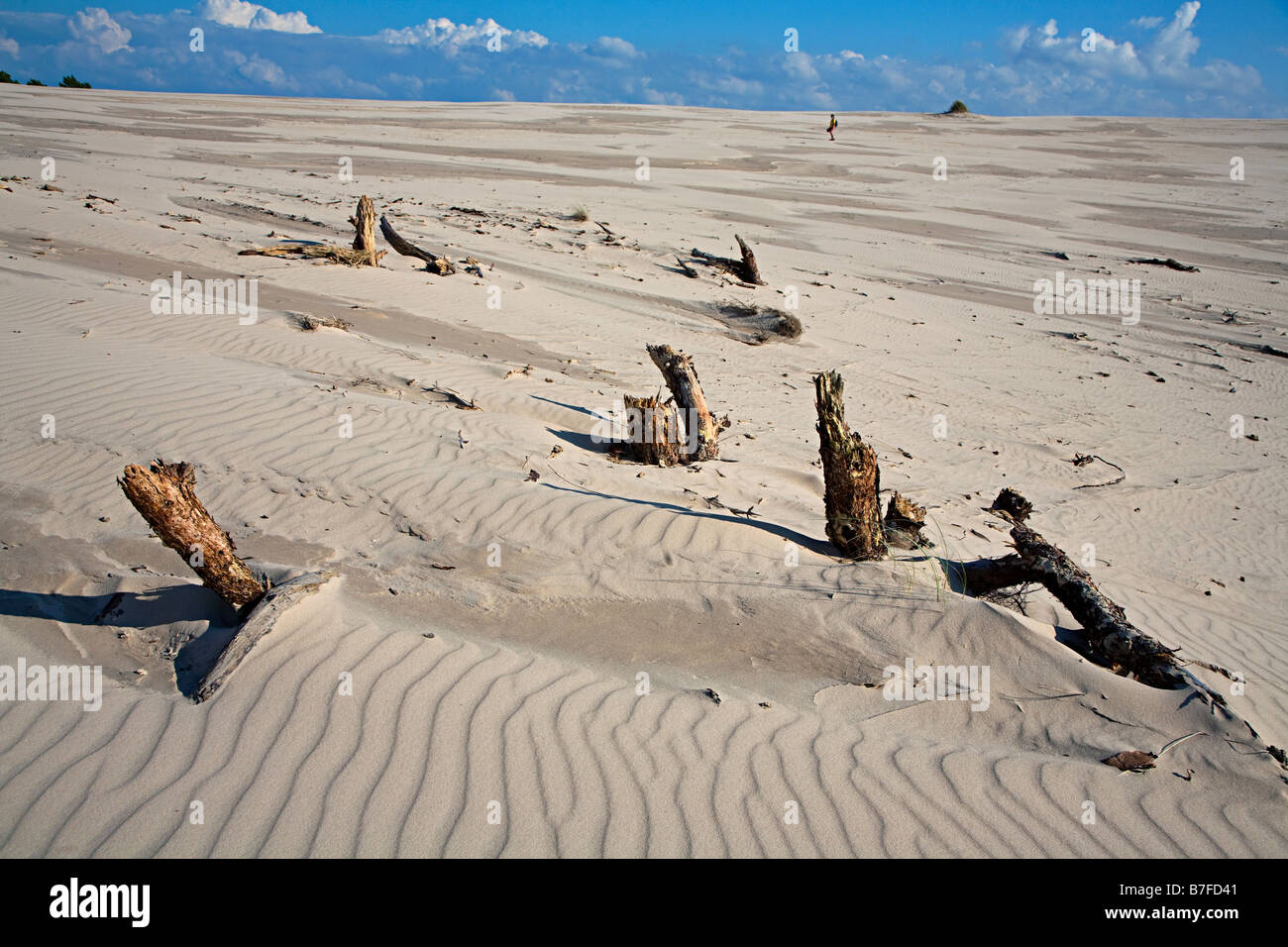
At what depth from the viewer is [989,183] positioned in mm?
27625

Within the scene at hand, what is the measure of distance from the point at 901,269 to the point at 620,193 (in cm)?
910

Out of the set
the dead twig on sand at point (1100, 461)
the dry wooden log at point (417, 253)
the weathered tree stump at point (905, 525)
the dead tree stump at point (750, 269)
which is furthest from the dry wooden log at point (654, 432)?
the dead tree stump at point (750, 269)

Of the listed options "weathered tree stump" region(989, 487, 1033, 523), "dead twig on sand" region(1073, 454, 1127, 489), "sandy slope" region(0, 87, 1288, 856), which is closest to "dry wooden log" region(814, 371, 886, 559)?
"sandy slope" region(0, 87, 1288, 856)

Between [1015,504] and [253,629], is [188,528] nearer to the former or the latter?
[253,629]

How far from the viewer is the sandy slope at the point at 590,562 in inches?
122

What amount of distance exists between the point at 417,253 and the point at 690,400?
7.78 meters

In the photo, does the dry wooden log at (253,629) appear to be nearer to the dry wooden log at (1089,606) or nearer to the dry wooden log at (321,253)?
the dry wooden log at (1089,606)

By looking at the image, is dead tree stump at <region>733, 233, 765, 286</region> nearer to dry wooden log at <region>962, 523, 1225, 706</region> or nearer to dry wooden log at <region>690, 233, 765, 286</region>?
dry wooden log at <region>690, 233, 765, 286</region>

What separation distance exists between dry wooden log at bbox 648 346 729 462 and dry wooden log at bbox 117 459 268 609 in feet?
12.3

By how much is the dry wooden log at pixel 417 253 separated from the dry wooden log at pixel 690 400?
22.4 ft

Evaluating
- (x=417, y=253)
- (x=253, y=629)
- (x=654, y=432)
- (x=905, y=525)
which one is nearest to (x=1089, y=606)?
(x=905, y=525)
